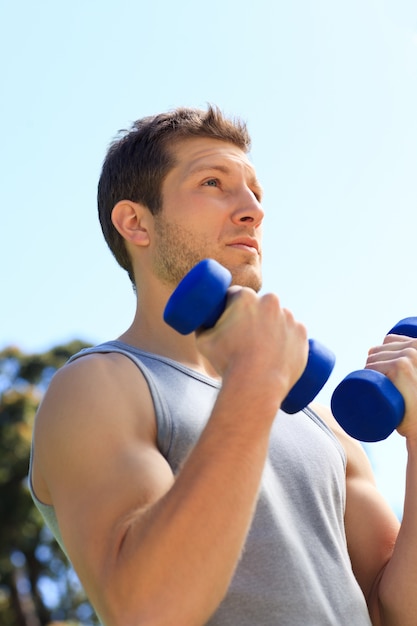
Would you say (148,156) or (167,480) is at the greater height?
(148,156)

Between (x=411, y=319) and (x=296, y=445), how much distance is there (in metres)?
0.56

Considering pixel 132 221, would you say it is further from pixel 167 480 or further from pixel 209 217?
pixel 167 480

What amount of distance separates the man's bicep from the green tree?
1628 cm

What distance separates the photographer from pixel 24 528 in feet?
60.3

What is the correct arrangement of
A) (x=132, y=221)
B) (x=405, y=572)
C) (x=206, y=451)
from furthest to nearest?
1. (x=132, y=221)
2. (x=405, y=572)
3. (x=206, y=451)

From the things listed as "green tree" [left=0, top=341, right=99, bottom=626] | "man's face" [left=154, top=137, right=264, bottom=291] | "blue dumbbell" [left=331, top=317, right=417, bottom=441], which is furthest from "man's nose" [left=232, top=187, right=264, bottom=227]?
"green tree" [left=0, top=341, right=99, bottom=626]

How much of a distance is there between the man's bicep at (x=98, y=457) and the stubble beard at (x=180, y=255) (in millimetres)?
456

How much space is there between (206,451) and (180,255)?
0.93 m

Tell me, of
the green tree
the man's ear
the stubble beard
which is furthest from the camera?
the green tree

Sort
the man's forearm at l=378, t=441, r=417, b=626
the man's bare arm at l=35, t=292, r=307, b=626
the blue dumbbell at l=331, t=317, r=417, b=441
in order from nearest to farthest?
the man's bare arm at l=35, t=292, r=307, b=626 → the blue dumbbell at l=331, t=317, r=417, b=441 → the man's forearm at l=378, t=441, r=417, b=626

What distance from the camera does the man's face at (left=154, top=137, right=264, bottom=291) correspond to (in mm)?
2453

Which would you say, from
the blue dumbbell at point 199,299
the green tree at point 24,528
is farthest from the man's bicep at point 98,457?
the green tree at point 24,528

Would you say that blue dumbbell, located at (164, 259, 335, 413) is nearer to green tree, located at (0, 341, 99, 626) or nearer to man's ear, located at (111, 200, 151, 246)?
man's ear, located at (111, 200, 151, 246)

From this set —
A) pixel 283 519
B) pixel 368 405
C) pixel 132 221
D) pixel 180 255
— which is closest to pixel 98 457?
pixel 283 519
